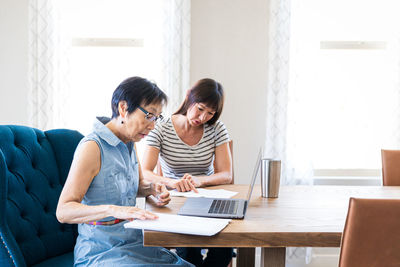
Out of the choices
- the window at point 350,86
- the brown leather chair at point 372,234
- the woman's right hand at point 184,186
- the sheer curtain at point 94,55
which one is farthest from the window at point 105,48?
the brown leather chair at point 372,234

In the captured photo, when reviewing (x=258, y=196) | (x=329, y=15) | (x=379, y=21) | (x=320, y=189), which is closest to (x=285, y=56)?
(x=329, y=15)

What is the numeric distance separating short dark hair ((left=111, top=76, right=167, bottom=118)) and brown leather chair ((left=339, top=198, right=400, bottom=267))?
799 millimetres

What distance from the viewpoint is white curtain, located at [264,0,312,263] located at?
2.95 metres

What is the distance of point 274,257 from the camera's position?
1.27 meters

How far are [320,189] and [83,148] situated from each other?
118 cm

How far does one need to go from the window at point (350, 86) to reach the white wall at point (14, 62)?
2.06 meters

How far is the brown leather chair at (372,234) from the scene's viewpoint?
0.94 metres

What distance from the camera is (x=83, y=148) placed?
1340 millimetres

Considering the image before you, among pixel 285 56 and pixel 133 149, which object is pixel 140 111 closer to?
pixel 133 149

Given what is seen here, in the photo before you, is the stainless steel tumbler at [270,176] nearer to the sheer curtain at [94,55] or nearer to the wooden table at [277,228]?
the wooden table at [277,228]

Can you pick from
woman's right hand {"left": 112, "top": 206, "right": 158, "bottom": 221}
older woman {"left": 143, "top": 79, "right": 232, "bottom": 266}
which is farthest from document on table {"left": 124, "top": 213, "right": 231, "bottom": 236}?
older woman {"left": 143, "top": 79, "right": 232, "bottom": 266}

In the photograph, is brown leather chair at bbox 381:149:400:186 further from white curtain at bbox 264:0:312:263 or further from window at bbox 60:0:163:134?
window at bbox 60:0:163:134

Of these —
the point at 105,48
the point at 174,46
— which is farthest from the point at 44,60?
the point at 174,46

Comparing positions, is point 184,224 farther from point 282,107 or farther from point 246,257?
point 282,107
